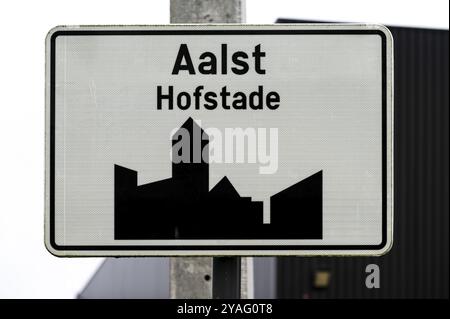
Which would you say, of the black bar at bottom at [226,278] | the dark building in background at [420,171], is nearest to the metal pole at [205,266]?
the black bar at bottom at [226,278]

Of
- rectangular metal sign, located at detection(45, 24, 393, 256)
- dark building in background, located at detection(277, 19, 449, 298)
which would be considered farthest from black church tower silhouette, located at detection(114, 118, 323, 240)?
dark building in background, located at detection(277, 19, 449, 298)

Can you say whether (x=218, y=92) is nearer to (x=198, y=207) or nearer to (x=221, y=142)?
(x=221, y=142)

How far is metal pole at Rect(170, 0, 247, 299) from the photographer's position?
236cm

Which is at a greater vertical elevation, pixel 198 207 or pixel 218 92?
pixel 218 92

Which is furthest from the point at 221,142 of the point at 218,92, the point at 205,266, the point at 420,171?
the point at 420,171

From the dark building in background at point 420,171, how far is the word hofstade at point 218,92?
16936mm

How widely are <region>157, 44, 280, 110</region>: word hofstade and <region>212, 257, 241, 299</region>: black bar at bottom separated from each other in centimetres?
38

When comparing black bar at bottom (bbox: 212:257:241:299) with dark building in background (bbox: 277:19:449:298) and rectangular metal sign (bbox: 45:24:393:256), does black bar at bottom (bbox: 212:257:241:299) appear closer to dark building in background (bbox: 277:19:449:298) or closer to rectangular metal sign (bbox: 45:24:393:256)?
rectangular metal sign (bbox: 45:24:393:256)

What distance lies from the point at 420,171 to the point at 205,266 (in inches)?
628

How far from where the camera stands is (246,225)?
2.36m

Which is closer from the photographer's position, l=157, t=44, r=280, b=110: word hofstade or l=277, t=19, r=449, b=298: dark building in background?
l=157, t=44, r=280, b=110: word hofstade

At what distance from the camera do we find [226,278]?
2.36 metres
